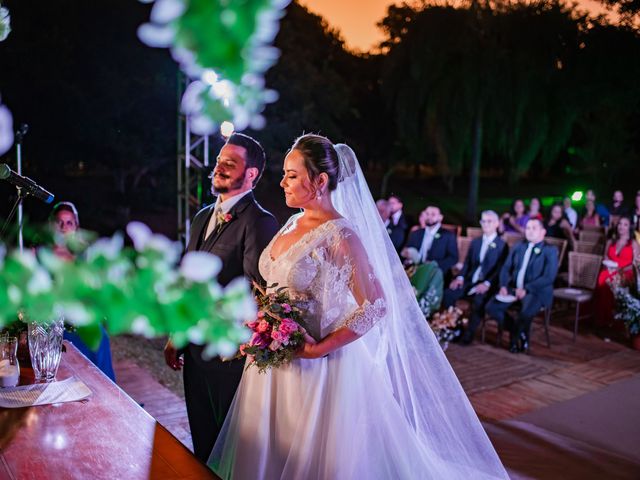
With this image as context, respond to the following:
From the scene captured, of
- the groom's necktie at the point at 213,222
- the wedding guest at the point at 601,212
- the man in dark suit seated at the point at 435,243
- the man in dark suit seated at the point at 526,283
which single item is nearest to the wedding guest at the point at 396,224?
the man in dark suit seated at the point at 435,243

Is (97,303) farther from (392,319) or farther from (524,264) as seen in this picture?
(524,264)

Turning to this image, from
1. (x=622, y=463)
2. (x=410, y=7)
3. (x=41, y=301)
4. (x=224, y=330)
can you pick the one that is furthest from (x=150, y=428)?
(x=410, y=7)

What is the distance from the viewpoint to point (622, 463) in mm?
3898

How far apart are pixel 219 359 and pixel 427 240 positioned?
16.7 feet

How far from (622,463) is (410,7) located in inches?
491

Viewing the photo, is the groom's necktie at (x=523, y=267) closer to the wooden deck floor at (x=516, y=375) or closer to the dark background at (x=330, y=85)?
the wooden deck floor at (x=516, y=375)

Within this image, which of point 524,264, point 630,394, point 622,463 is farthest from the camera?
point 524,264

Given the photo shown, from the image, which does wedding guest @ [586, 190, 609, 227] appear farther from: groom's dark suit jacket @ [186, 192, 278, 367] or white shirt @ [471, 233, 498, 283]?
groom's dark suit jacket @ [186, 192, 278, 367]

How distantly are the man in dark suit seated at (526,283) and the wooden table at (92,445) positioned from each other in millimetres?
5121

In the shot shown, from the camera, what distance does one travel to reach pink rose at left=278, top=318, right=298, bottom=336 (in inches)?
97.9

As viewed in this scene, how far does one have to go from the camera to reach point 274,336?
2.49 metres

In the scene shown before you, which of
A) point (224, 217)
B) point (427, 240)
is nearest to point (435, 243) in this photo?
point (427, 240)

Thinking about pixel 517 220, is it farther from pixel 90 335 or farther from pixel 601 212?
pixel 90 335

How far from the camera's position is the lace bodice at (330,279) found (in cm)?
259
